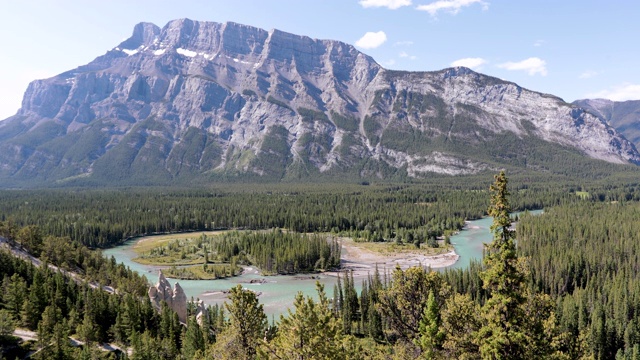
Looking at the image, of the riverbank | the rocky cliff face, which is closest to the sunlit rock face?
the rocky cliff face

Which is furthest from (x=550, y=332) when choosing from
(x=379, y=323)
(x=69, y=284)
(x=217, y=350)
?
(x=69, y=284)

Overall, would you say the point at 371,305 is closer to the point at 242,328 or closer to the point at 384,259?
the point at 242,328

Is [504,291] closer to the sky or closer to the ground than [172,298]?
closer to the sky

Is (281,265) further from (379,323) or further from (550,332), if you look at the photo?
(550,332)

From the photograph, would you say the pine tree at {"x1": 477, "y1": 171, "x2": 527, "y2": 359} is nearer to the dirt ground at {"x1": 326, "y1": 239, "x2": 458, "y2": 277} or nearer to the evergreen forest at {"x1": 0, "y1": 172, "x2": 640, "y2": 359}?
the evergreen forest at {"x1": 0, "y1": 172, "x2": 640, "y2": 359}

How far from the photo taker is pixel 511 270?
2455 cm

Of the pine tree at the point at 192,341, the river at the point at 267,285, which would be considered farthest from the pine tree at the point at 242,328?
the river at the point at 267,285

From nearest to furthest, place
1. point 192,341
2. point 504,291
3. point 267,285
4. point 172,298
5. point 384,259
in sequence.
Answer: point 504,291
point 192,341
point 172,298
point 267,285
point 384,259

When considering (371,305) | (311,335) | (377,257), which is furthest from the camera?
(377,257)

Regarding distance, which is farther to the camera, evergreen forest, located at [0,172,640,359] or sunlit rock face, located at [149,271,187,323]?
sunlit rock face, located at [149,271,187,323]

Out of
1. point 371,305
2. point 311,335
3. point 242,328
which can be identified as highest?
point 311,335

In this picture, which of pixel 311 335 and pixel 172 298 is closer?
pixel 311 335

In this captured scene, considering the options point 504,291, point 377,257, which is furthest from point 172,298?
point 377,257

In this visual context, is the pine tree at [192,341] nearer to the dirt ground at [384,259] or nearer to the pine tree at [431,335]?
the pine tree at [431,335]
